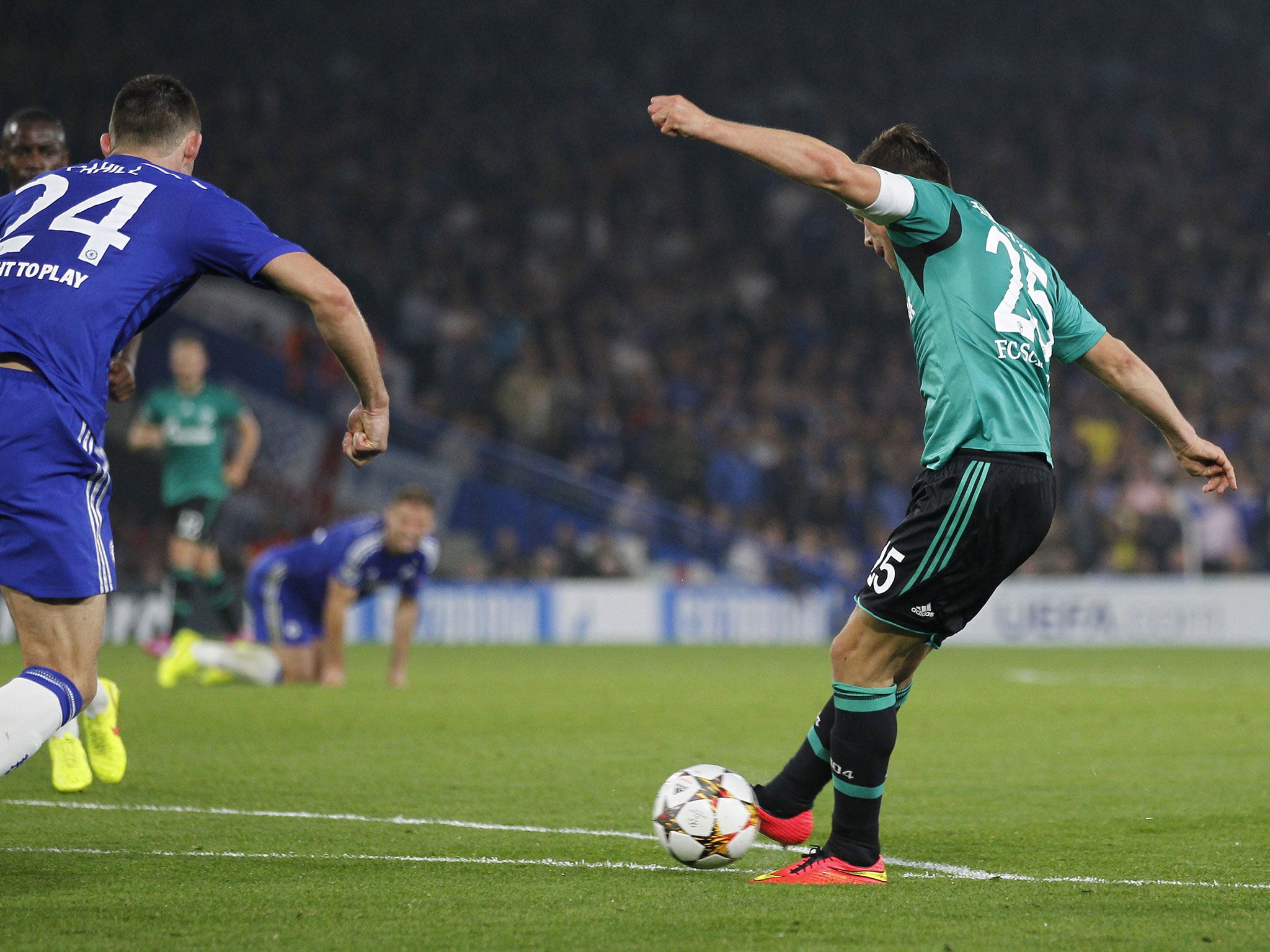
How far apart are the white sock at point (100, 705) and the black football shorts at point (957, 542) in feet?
9.25

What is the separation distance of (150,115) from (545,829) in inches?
98.5

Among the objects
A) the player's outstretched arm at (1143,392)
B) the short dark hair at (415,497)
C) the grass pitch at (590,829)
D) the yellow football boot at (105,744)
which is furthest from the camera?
the short dark hair at (415,497)

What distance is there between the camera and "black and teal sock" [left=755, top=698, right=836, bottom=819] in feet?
15.5

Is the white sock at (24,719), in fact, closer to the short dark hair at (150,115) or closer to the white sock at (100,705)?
the short dark hair at (150,115)

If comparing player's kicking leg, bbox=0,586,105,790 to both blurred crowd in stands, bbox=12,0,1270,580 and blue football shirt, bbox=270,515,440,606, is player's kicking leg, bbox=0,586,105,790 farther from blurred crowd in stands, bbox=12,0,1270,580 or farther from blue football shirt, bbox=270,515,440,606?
blurred crowd in stands, bbox=12,0,1270,580

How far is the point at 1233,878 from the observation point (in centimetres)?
421

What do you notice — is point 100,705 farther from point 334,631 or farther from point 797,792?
point 334,631

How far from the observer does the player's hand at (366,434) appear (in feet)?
13.6

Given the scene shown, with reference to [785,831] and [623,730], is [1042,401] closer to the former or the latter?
[785,831]

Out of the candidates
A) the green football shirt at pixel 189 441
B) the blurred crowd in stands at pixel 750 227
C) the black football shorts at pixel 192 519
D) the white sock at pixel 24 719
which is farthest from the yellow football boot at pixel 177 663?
the blurred crowd in stands at pixel 750 227

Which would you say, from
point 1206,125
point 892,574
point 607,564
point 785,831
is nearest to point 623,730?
point 785,831

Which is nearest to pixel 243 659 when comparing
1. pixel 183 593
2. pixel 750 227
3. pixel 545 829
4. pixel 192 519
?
pixel 183 593

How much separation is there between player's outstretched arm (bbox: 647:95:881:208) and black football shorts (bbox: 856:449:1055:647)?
80cm

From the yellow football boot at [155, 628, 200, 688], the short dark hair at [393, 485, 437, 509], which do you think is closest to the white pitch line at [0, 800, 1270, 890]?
the short dark hair at [393, 485, 437, 509]
